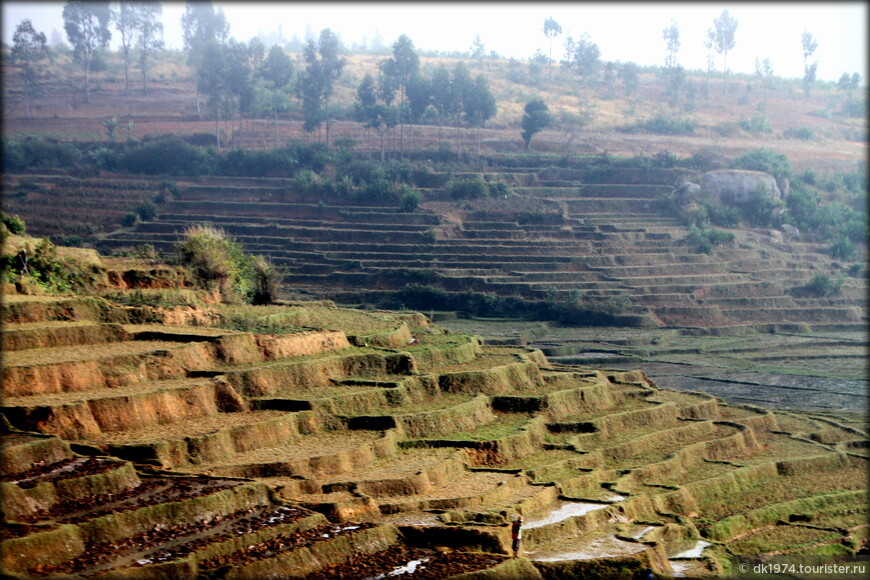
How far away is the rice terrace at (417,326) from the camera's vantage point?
17.4 metres

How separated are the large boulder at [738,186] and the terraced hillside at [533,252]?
300 cm

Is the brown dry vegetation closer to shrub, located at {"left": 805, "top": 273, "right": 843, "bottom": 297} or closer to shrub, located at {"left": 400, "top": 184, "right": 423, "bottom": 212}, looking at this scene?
shrub, located at {"left": 400, "top": 184, "right": 423, "bottom": 212}

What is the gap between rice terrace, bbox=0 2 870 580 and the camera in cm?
1738

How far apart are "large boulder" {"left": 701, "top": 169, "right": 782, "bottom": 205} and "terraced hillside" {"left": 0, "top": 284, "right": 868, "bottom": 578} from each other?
3002 cm

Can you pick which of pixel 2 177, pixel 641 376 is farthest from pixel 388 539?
pixel 2 177

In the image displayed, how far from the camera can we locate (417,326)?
3506cm

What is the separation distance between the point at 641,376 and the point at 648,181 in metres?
30.2

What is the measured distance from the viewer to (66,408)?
18562 mm

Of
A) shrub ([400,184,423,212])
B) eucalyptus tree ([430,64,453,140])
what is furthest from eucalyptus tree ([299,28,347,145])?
shrub ([400,184,423,212])

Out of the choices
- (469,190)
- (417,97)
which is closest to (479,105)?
(417,97)

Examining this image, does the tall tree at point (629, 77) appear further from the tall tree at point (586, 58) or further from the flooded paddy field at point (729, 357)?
the flooded paddy field at point (729, 357)

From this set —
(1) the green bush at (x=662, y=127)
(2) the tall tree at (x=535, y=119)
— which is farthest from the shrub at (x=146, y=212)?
(1) the green bush at (x=662, y=127)

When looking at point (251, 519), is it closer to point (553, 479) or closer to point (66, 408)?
point (66, 408)

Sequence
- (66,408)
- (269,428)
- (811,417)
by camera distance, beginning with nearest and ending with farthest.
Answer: (66,408), (269,428), (811,417)
